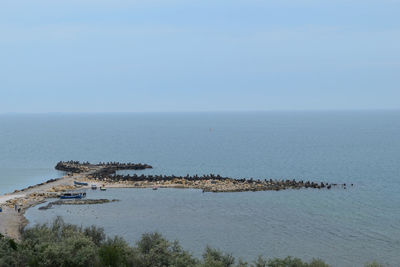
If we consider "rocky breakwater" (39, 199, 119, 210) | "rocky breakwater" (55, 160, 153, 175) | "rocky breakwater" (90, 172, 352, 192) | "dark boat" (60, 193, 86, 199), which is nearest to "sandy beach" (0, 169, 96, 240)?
"dark boat" (60, 193, 86, 199)

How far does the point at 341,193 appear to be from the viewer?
74062 mm

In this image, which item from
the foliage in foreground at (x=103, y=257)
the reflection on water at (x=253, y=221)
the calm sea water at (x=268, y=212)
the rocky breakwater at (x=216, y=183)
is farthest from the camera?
the rocky breakwater at (x=216, y=183)

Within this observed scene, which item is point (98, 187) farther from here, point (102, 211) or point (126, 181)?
point (102, 211)

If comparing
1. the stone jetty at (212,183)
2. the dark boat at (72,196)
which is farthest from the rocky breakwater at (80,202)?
the stone jetty at (212,183)

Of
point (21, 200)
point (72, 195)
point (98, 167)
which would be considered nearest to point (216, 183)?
point (72, 195)

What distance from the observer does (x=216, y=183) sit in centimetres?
8144

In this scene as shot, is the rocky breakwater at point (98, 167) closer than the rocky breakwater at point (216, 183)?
No

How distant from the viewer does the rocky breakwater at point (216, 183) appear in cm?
7762

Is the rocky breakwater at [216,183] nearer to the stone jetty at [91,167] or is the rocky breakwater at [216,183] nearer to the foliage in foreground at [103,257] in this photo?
the stone jetty at [91,167]

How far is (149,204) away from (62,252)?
3308 cm

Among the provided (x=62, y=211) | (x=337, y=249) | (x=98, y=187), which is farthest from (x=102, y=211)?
(x=337, y=249)

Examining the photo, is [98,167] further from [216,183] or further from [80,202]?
[80,202]

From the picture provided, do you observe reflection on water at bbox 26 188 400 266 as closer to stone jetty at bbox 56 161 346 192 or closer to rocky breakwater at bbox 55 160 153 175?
stone jetty at bbox 56 161 346 192

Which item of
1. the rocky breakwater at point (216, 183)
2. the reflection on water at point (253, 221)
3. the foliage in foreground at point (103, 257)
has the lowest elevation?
the reflection on water at point (253, 221)
